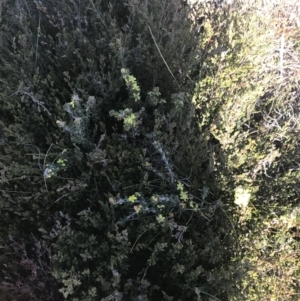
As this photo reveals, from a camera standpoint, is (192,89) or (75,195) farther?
(192,89)

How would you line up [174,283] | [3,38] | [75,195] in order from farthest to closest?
[3,38] → [75,195] → [174,283]

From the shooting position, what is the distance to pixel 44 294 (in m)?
1.59

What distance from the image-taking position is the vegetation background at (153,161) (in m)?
1.55

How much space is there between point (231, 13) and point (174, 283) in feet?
4.55

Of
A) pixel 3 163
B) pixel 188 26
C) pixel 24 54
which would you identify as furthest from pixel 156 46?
pixel 3 163

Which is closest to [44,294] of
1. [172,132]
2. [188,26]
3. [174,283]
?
[174,283]

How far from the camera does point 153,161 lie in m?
1.71

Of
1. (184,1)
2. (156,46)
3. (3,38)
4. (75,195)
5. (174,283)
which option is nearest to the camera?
(174,283)

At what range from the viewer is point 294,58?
1971mm

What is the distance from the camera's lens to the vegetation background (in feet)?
5.08

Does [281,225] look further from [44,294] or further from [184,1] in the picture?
[184,1]

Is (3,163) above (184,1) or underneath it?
underneath

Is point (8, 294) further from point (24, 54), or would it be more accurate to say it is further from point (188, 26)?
point (188, 26)

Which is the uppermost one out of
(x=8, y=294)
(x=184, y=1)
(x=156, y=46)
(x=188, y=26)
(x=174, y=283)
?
(x=184, y=1)
